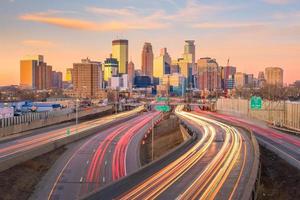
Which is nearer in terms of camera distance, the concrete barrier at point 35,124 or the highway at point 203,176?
the highway at point 203,176

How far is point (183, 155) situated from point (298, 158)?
12.9 meters

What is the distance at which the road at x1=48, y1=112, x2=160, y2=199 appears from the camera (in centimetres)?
5019

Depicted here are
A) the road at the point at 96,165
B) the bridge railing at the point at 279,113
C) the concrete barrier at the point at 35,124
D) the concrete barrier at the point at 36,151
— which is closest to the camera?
the road at the point at 96,165

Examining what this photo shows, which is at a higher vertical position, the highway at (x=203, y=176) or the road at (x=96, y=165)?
the highway at (x=203, y=176)

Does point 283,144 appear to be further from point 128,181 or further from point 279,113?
point 279,113

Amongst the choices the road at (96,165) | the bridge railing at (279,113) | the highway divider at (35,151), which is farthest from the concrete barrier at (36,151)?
the bridge railing at (279,113)

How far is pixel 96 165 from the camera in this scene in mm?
64750

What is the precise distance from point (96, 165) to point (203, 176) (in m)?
25.1

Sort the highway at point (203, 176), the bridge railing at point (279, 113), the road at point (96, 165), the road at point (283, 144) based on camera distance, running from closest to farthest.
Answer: the highway at point (203, 176)
the road at point (96, 165)
the road at point (283, 144)
the bridge railing at point (279, 113)

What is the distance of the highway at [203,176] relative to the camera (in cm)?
3516

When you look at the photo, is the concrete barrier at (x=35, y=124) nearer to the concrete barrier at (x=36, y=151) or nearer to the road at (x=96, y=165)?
the concrete barrier at (x=36, y=151)

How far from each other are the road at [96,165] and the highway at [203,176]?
847 centimetres

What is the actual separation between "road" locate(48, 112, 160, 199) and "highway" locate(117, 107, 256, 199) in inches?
334

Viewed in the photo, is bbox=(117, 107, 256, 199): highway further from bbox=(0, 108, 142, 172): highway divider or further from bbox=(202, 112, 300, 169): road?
bbox=(0, 108, 142, 172): highway divider
